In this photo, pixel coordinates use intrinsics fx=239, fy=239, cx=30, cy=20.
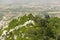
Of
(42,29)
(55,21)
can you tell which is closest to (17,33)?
(42,29)

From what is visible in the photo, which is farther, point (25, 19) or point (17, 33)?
point (25, 19)

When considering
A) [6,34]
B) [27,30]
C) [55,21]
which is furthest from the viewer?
[55,21]

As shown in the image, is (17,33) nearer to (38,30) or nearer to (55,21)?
(38,30)

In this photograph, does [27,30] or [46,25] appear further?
[46,25]

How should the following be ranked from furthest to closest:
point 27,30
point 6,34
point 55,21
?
1. point 55,21
2. point 6,34
3. point 27,30

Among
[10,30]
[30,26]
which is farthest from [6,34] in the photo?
[30,26]

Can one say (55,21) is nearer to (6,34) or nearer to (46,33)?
(46,33)
